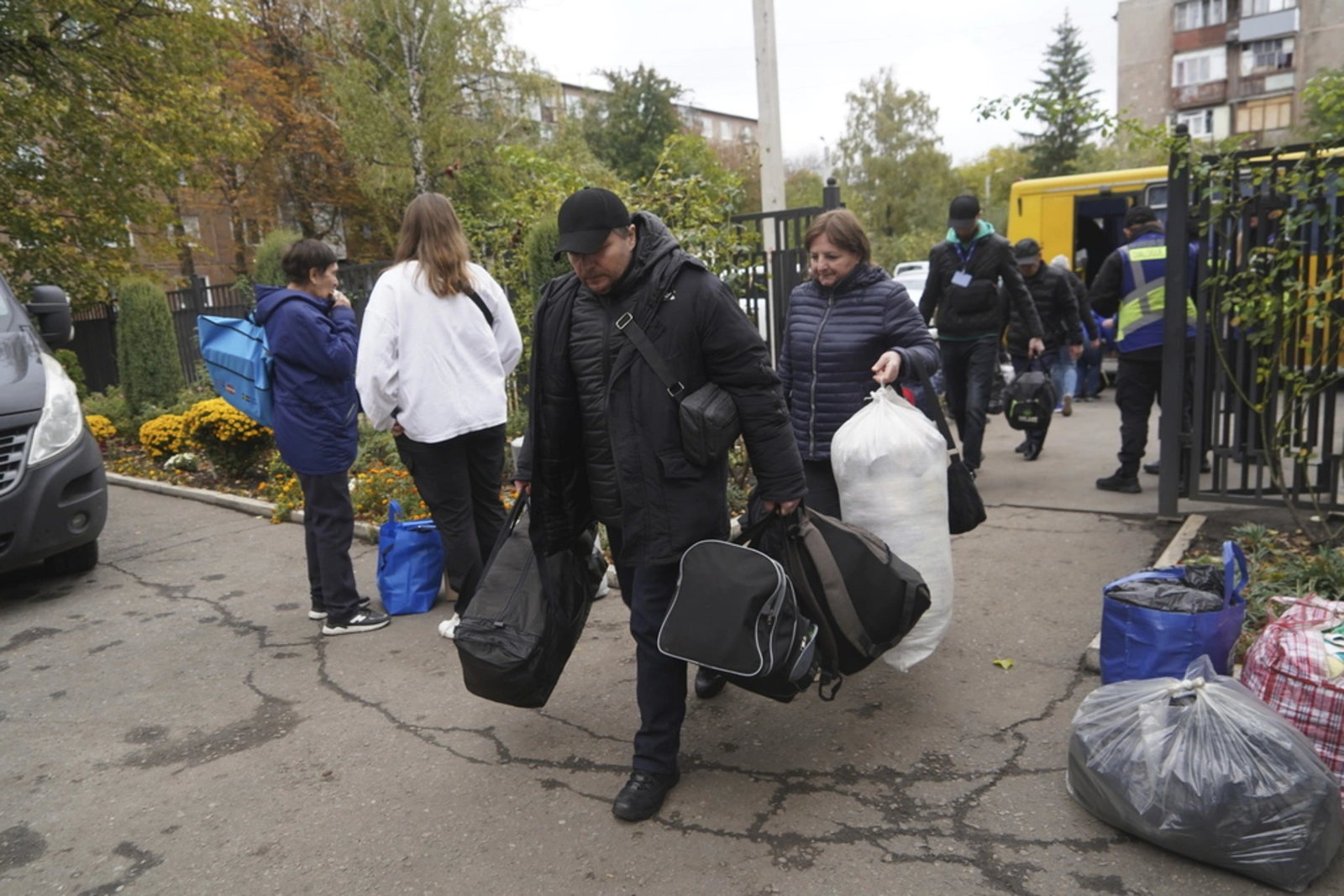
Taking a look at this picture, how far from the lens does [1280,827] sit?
8.18 ft

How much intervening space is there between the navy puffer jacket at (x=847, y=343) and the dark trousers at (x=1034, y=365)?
13.9 feet

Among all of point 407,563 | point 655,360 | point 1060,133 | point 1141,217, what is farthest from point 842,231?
point 1060,133

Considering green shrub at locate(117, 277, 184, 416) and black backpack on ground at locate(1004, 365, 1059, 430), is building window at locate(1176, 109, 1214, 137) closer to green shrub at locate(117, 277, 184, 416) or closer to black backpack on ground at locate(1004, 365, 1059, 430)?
black backpack on ground at locate(1004, 365, 1059, 430)

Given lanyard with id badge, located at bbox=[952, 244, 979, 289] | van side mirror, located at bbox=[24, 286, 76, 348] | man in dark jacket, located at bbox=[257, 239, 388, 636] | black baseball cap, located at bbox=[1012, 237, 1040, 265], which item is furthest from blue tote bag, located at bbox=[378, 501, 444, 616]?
black baseball cap, located at bbox=[1012, 237, 1040, 265]

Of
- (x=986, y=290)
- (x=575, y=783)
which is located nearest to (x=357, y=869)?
(x=575, y=783)

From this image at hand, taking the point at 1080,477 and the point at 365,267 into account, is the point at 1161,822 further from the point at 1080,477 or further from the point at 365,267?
the point at 365,267

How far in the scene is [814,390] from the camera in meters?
4.07

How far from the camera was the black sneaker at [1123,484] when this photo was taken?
6602 mm

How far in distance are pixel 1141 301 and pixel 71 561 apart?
7.09 m

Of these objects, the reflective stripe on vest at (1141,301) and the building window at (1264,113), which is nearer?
the reflective stripe on vest at (1141,301)

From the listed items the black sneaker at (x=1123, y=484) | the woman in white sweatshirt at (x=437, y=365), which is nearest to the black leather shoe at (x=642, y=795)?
the woman in white sweatshirt at (x=437, y=365)

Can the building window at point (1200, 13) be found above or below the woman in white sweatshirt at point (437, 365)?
above

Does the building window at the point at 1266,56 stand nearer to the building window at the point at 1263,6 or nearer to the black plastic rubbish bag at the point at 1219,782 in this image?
the building window at the point at 1263,6

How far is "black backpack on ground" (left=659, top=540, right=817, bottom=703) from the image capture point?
2.76m
